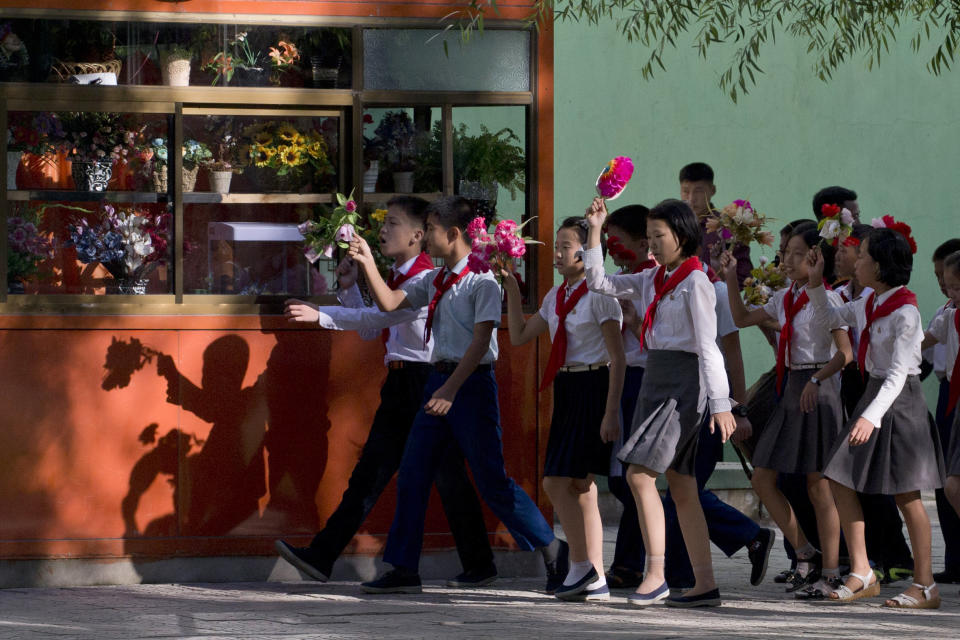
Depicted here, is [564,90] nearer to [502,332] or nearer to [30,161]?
[502,332]

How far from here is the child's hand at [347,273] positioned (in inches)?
321

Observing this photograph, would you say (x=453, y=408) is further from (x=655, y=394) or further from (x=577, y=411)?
(x=655, y=394)

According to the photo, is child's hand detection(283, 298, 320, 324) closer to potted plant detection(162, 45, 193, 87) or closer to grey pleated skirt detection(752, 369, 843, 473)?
potted plant detection(162, 45, 193, 87)

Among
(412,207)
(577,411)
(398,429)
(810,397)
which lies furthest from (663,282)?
(398,429)

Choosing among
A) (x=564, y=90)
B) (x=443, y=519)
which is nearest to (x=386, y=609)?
(x=443, y=519)

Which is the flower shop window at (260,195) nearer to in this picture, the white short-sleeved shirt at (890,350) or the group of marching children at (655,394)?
the group of marching children at (655,394)

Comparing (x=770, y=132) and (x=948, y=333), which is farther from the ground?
(x=770, y=132)

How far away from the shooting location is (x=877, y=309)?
740cm

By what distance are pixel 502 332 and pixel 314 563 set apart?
1.55 m

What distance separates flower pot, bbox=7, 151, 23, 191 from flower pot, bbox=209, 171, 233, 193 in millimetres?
943

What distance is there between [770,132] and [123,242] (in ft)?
18.7

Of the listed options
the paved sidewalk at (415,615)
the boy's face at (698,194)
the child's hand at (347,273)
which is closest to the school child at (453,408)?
the paved sidewalk at (415,615)

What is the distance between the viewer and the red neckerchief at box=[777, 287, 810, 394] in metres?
7.78

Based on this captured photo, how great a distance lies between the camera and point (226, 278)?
8.22 metres
